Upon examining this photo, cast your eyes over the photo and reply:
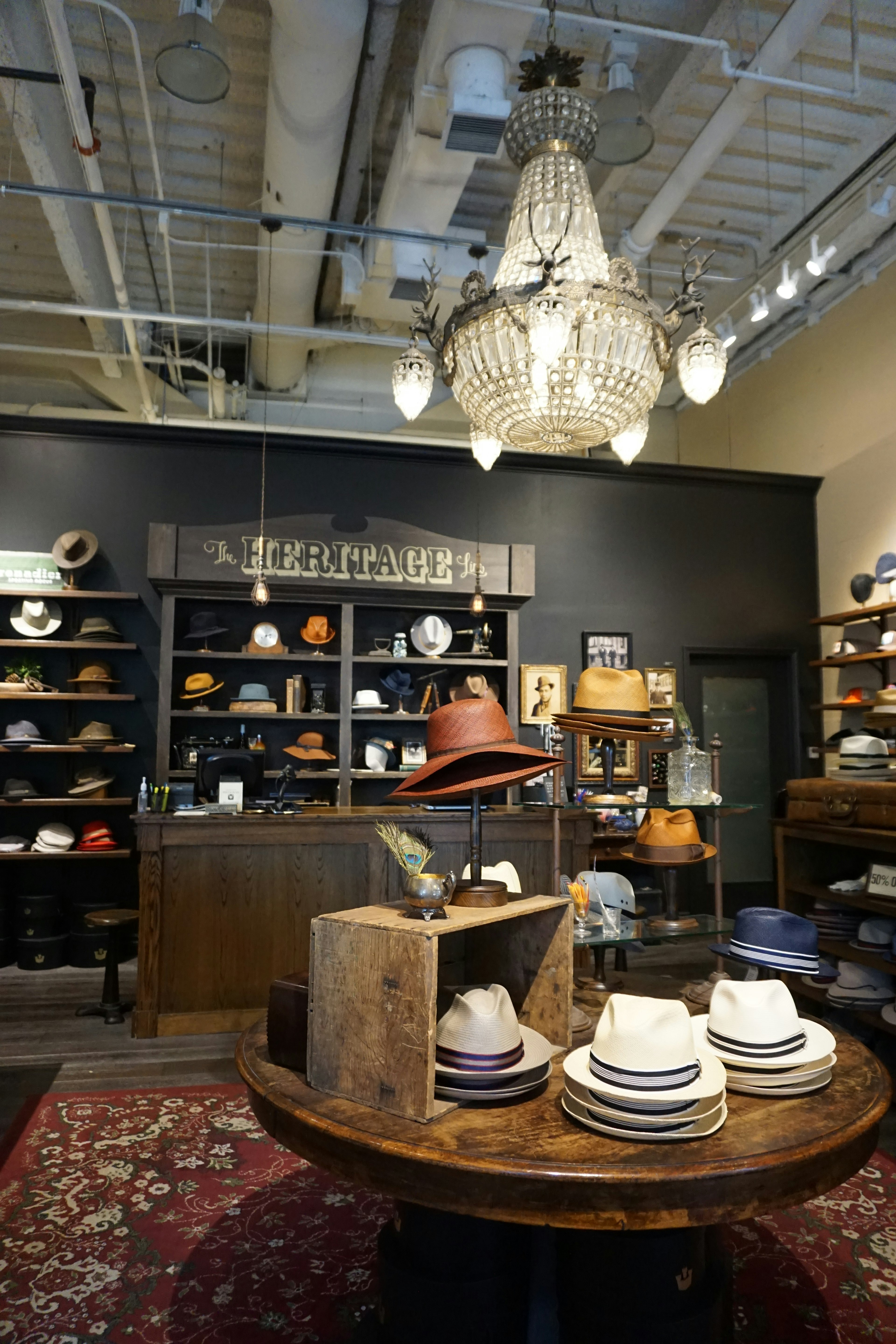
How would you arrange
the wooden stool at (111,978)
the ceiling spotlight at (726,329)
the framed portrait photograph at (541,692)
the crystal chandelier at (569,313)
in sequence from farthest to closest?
1. the framed portrait photograph at (541,692)
2. the ceiling spotlight at (726,329)
3. the wooden stool at (111,978)
4. the crystal chandelier at (569,313)

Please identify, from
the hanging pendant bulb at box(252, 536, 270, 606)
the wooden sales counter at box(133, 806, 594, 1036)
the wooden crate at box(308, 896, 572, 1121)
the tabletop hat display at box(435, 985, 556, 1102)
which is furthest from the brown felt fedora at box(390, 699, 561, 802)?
the hanging pendant bulb at box(252, 536, 270, 606)

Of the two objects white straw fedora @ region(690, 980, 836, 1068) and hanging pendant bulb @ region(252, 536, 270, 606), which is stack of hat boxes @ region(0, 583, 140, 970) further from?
white straw fedora @ region(690, 980, 836, 1068)

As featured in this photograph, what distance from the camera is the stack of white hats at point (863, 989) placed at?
375 centimetres

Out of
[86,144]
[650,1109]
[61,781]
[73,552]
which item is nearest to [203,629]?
[73,552]

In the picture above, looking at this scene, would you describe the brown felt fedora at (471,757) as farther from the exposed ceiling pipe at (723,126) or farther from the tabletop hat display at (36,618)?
the tabletop hat display at (36,618)

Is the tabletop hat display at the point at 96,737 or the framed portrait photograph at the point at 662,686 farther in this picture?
the framed portrait photograph at the point at 662,686

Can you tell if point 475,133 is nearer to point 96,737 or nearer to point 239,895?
point 239,895

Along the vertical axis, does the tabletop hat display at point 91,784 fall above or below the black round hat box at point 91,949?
above

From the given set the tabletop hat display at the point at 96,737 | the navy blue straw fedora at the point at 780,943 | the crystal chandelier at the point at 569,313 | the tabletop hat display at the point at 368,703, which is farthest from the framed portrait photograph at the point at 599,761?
the navy blue straw fedora at the point at 780,943

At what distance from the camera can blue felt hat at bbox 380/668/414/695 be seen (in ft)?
20.8

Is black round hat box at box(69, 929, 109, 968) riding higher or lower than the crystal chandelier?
lower

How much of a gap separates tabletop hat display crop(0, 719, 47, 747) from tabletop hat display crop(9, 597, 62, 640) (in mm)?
600

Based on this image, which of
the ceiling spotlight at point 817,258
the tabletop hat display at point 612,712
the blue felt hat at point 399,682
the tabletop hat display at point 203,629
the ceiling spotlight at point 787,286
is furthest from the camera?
the blue felt hat at point 399,682

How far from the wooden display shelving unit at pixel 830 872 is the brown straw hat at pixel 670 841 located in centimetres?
122
